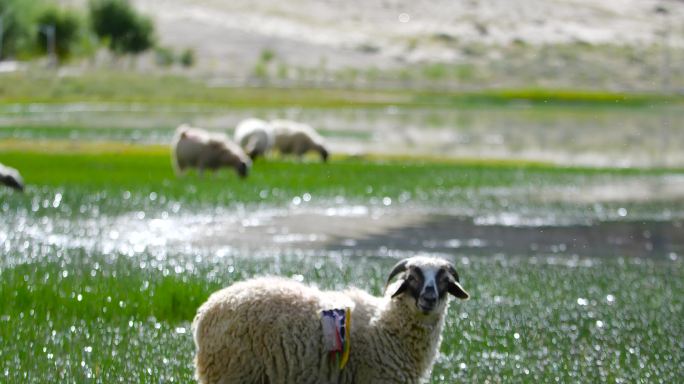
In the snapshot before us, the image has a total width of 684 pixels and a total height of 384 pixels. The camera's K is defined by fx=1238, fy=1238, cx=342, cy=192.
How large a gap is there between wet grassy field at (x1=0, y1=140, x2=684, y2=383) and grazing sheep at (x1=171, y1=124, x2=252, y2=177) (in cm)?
130

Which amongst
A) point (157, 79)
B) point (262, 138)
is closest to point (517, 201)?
point (262, 138)

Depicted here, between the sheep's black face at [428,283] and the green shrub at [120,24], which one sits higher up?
the sheep's black face at [428,283]

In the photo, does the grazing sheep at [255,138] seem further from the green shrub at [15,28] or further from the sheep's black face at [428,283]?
the green shrub at [15,28]

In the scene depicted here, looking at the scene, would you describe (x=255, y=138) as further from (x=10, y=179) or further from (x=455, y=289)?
(x=455, y=289)

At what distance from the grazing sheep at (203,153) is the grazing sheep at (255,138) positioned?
27.0 feet

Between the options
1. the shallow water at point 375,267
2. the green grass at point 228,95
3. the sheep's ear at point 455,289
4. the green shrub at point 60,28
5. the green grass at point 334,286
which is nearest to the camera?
the sheep's ear at point 455,289

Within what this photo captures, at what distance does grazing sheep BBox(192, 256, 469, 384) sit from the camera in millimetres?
9320

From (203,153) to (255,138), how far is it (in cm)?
957

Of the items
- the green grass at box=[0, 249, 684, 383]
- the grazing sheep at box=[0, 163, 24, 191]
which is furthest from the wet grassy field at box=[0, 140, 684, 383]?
the grazing sheep at box=[0, 163, 24, 191]

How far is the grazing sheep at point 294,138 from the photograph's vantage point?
152 ft

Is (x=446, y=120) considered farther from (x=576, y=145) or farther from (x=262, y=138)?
(x=262, y=138)

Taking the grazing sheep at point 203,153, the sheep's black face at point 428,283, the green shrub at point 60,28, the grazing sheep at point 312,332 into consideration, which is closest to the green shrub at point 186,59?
the green shrub at point 60,28

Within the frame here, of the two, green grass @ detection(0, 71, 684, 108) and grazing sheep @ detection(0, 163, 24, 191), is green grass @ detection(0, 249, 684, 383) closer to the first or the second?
grazing sheep @ detection(0, 163, 24, 191)

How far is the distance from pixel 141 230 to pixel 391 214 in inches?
280
